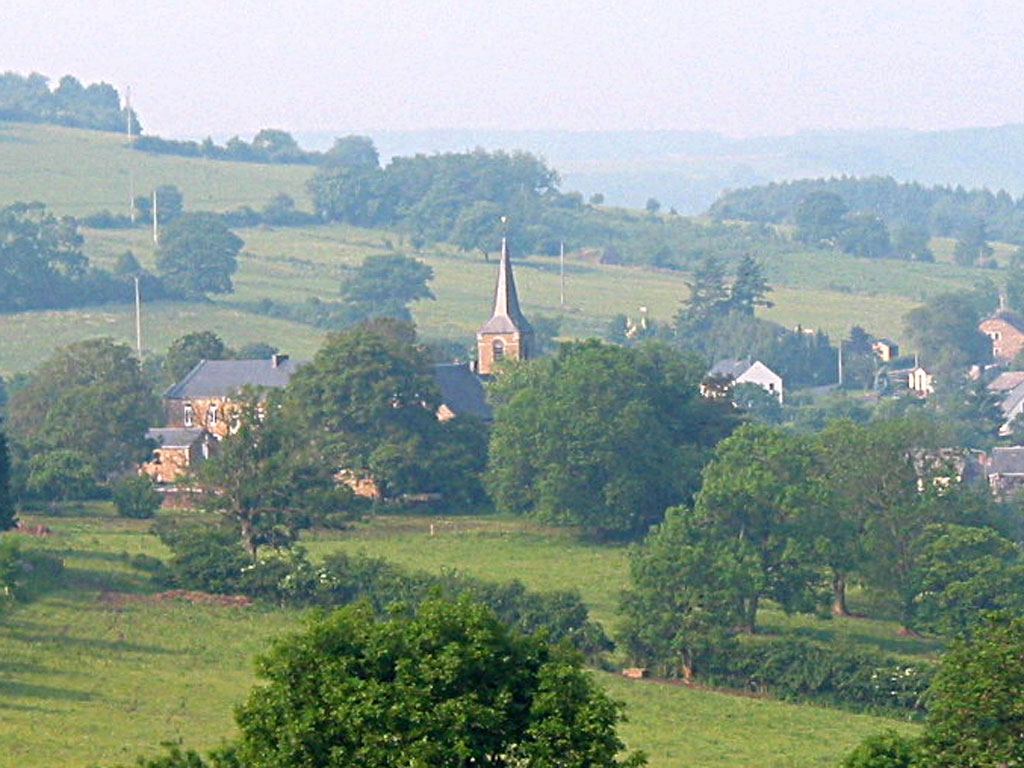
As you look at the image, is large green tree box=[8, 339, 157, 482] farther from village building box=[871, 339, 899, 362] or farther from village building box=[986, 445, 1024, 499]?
village building box=[871, 339, 899, 362]

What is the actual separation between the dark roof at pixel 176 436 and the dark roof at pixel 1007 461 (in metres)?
34.1

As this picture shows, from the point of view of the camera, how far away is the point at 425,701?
3262 cm

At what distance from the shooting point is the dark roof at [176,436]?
308ft

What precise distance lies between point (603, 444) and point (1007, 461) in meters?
28.4

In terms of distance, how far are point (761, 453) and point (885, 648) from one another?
29.5 feet

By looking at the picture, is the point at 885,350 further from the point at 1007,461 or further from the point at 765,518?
the point at 765,518

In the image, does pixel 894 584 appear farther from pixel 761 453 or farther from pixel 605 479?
pixel 605 479

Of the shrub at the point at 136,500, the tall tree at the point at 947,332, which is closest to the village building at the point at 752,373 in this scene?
the tall tree at the point at 947,332

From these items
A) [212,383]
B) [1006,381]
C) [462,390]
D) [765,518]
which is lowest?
[1006,381]

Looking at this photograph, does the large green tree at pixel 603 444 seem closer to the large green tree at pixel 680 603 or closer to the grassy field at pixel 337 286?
the large green tree at pixel 680 603

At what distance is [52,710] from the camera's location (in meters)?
49.4

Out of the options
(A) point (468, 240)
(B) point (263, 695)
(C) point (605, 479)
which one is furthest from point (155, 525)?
(A) point (468, 240)

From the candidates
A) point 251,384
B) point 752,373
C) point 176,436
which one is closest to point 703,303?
point 752,373

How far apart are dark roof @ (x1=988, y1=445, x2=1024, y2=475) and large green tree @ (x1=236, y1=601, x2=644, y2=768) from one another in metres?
71.6
